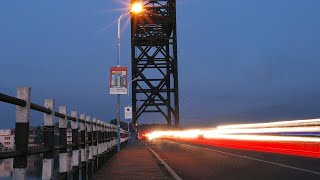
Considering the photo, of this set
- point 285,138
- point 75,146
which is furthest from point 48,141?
point 285,138

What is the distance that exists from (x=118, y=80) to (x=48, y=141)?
28.3 metres

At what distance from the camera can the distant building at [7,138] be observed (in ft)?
26.6

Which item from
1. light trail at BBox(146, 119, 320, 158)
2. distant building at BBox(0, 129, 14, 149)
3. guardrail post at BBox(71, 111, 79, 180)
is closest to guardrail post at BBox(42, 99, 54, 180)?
distant building at BBox(0, 129, 14, 149)

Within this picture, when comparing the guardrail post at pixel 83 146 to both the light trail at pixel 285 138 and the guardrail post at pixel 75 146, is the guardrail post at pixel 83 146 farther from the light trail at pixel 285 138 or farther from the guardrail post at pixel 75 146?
the light trail at pixel 285 138

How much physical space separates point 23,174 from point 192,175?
10.8m

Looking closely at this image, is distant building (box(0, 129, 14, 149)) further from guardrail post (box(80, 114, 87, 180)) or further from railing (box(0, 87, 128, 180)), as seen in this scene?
guardrail post (box(80, 114, 87, 180))

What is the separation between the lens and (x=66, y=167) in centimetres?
997

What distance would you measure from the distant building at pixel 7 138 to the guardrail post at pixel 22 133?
156cm

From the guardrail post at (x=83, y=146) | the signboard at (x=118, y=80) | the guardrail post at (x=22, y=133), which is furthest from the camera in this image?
the signboard at (x=118, y=80)

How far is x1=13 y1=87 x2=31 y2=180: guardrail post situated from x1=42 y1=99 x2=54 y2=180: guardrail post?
1561 millimetres

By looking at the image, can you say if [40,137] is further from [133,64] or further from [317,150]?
[133,64]

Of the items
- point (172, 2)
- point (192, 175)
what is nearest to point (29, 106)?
point (192, 175)

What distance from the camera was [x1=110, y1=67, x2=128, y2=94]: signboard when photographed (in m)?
36.4

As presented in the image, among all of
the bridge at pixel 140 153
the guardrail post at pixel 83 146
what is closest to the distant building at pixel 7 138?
the bridge at pixel 140 153
